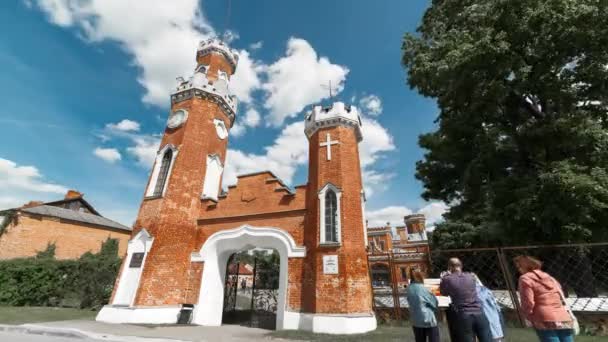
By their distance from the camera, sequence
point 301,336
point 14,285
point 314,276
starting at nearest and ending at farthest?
point 301,336
point 314,276
point 14,285

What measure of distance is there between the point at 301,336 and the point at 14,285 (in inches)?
692

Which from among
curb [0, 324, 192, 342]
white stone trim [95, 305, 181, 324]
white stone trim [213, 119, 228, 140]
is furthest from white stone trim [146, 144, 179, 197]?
curb [0, 324, 192, 342]

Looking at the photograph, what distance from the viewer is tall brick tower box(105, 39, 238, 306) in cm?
1045

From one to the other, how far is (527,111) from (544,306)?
10610 millimetres

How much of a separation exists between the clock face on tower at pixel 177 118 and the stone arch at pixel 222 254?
5.50m

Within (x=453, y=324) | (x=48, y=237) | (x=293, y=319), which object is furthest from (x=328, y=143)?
(x=48, y=237)

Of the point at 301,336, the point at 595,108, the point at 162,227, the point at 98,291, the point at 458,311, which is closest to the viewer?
→ the point at 458,311

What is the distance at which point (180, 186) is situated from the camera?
39.0 feet

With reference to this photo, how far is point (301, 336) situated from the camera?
7.90 meters

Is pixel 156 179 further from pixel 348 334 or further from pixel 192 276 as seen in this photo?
pixel 348 334

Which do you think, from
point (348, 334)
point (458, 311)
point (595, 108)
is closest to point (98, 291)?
point (348, 334)

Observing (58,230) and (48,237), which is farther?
(58,230)

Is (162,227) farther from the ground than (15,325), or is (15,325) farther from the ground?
(162,227)

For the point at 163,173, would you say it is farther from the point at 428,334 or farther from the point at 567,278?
the point at 567,278
